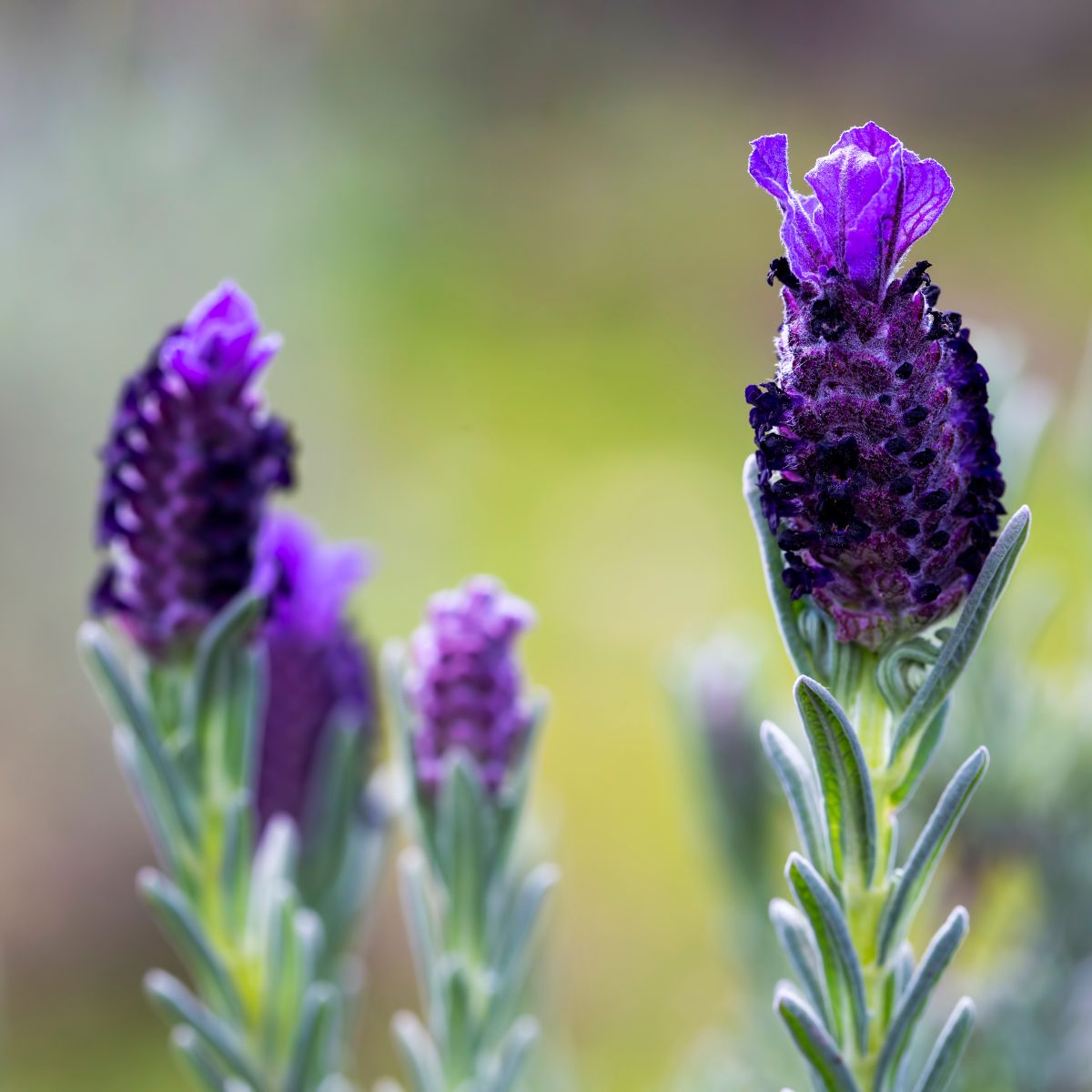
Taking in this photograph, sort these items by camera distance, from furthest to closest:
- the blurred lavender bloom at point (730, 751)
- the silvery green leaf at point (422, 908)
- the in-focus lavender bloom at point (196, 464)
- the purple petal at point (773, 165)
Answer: the blurred lavender bloom at point (730, 751), the silvery green leaf at point (422, 908), the in-focus lavender bloom at point (196, 464), the purple petal at point (773, 165)

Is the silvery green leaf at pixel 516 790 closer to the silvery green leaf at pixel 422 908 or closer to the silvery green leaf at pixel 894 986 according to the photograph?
the silvery green leaf at pixel 422 908

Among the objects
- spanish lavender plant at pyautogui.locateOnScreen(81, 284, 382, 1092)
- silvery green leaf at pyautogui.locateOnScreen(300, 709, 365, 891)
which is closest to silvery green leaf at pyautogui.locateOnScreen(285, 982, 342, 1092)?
spanish lavender plant at pyautogui.locateOnScreen(81, 284, 382, 1092)

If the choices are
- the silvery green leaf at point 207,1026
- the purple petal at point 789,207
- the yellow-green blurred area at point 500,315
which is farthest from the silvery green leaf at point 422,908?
the yellow-green blurred area at point 500,315

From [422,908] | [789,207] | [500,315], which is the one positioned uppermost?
[500,315]

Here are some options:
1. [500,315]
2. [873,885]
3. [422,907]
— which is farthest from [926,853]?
[500,315]

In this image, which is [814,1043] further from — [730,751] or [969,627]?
[730,751]

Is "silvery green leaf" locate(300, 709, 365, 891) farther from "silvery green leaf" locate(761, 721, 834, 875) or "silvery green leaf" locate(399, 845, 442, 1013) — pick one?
"silvery green leaf" locate(761, 721, 834, 875)
